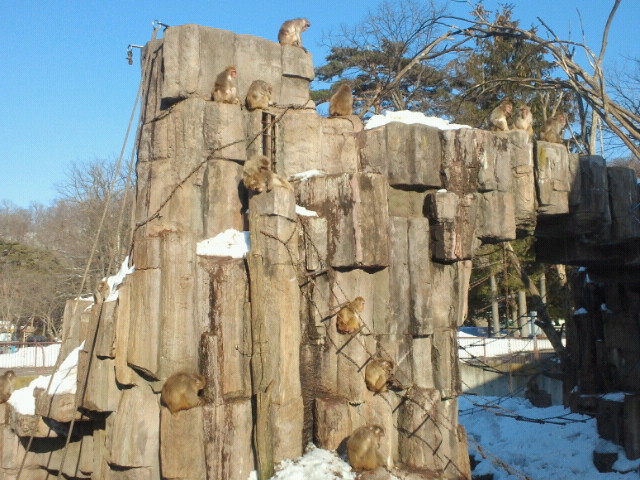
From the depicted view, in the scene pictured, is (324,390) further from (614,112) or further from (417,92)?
(417,92)

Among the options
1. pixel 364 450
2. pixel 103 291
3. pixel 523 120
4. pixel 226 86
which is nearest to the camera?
pixel 364 450

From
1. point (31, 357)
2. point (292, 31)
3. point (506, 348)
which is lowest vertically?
point (506, 348)

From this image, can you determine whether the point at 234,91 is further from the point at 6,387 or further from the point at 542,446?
the point at 542,446

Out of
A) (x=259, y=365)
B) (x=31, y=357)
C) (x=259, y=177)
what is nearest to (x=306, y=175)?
(x=259, y=177)

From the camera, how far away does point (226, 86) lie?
27.5 feet

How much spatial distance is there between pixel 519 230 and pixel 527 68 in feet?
39.2

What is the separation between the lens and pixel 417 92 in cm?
2172

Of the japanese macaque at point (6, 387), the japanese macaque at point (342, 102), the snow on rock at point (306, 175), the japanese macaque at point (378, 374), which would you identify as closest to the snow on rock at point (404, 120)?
the japanese macaque at point (342, 102)

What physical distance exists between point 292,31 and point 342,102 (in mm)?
1241

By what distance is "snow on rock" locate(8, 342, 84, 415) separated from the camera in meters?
8.38

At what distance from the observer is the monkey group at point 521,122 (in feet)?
33.9

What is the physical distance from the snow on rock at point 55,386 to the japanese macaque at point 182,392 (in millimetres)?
1766

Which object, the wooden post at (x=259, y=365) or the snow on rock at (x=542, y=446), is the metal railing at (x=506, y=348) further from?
the wooden post at (x=259, y=365)

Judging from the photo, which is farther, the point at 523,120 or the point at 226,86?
the point at 523,120
